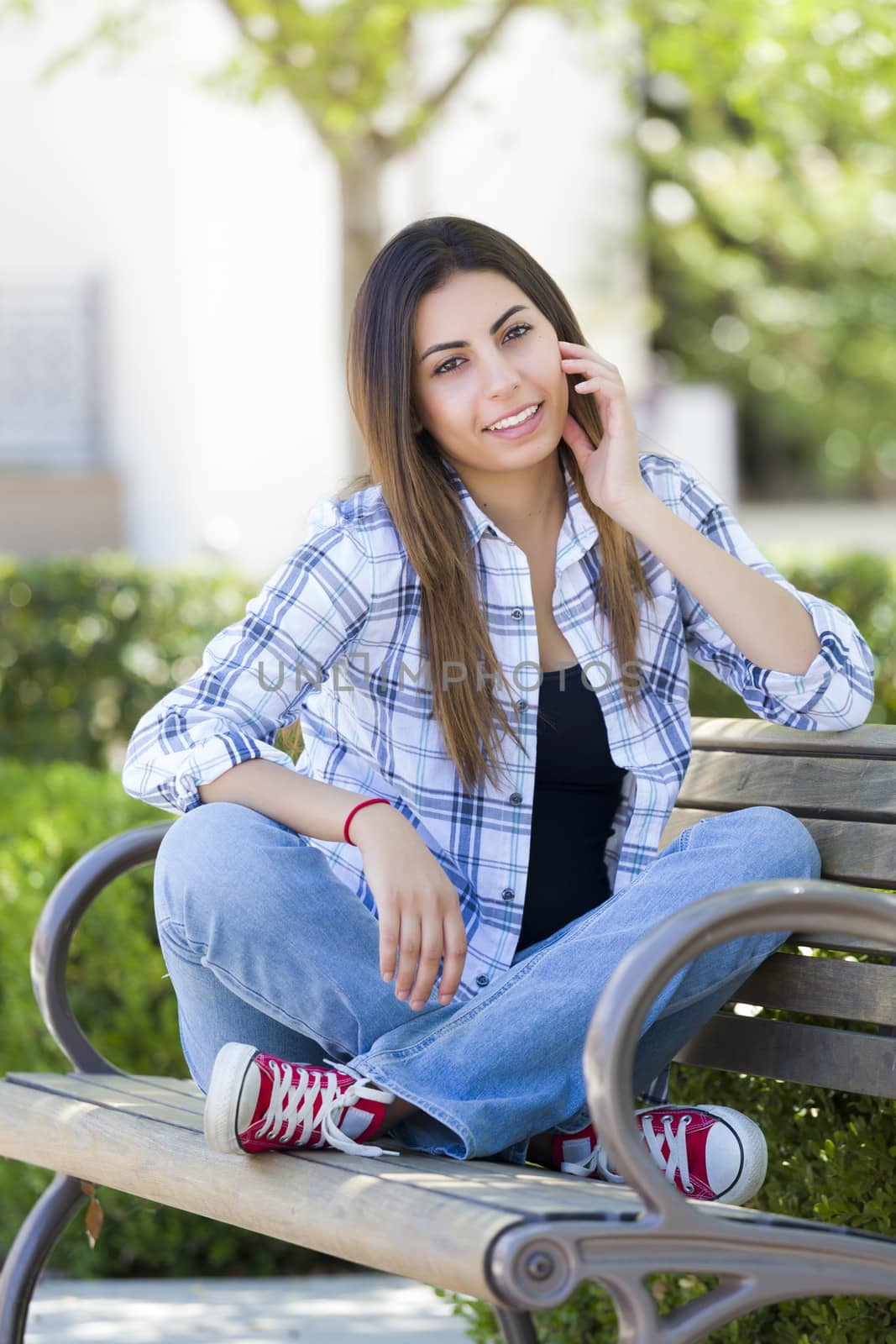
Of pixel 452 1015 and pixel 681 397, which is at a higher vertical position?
pixel 681 397

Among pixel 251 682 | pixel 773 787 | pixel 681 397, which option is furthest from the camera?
pixel 681 397

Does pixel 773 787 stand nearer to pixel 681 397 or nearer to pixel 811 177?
pixel 681 397

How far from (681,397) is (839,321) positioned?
139 inches

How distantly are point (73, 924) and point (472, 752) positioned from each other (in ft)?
2.22

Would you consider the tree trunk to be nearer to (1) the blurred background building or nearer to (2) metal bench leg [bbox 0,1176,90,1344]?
(2) metal bench leg [bbox 0,1176,90,1344]

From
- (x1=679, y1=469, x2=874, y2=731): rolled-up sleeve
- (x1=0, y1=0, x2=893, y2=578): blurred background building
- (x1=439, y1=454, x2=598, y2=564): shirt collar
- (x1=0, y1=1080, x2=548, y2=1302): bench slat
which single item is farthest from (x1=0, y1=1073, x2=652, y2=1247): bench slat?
(x1=0, y1=0, x2=893, y2=578): blurred background building

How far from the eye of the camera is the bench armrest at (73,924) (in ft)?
8.41

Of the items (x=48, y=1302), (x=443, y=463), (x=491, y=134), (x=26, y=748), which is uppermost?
(x=491, y=134)

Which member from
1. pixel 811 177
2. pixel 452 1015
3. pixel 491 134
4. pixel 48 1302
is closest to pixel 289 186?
pixel 491 134

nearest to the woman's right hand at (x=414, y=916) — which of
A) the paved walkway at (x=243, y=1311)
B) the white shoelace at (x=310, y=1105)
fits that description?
the white shoelace at (x=310, y=1105)

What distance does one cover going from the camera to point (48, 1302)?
3.25 metres

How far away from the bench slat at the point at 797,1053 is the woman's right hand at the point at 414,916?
0.43 meters

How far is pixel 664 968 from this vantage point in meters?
1.69

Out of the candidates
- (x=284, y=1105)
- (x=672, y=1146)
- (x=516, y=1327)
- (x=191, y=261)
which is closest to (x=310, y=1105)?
(x=284, y=1105)
